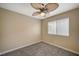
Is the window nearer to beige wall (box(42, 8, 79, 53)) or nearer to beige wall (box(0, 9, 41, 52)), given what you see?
beige wall (box(42, 8, 79, 53))

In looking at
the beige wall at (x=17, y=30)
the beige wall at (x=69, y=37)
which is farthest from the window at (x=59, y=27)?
the beige wall at (x=17, y=30)

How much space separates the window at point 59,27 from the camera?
1271mm

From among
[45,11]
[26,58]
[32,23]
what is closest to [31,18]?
[32,23]

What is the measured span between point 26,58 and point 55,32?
0.82 m

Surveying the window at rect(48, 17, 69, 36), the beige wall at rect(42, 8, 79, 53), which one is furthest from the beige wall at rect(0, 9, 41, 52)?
the window at rect(48, 17, 69, 36)

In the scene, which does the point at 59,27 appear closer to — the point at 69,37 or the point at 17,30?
the point at 69,37

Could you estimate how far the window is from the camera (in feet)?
4.17

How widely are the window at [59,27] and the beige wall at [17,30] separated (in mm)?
280

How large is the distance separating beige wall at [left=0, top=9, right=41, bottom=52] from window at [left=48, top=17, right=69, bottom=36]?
0.92ft

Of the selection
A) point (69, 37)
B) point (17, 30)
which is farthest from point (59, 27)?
point (17, 30)

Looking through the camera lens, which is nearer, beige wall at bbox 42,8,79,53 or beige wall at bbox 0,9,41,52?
beige wall at bbox 0,9,41,52

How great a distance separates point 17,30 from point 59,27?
0.94 m

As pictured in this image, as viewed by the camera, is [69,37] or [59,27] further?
[69,37]

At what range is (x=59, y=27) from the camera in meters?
1.30
